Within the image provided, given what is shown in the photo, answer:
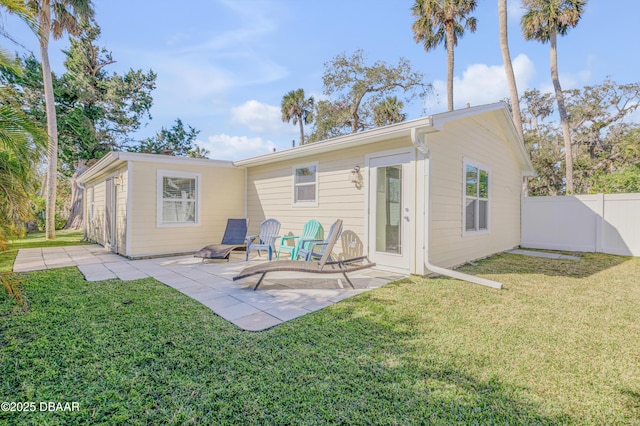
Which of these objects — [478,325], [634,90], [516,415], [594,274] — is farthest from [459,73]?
[516,415]

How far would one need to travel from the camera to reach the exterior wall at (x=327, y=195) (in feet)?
19.9

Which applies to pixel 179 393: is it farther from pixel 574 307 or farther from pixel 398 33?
pixel 398 33

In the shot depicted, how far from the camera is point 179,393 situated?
6.57ft

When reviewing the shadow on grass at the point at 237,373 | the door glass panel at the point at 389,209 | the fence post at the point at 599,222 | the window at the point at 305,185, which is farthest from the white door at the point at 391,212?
the fence post at the point at 599,222

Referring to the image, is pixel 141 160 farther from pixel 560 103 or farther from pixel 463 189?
pixel 560 103

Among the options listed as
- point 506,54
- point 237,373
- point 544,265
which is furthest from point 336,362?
point 506,54

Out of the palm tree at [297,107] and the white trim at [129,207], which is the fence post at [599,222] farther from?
the palm tree at [297,107]

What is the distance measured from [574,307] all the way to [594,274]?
272 cm

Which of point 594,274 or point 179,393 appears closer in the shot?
point 179,393

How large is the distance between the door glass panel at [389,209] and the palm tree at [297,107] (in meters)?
15.2

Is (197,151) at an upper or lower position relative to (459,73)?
lower

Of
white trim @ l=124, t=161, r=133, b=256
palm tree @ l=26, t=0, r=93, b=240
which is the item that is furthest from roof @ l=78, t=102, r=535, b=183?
palm tree @ l=26, t=0, r=93, b=240

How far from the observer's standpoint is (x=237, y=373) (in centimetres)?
223

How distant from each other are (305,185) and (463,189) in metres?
3.54
